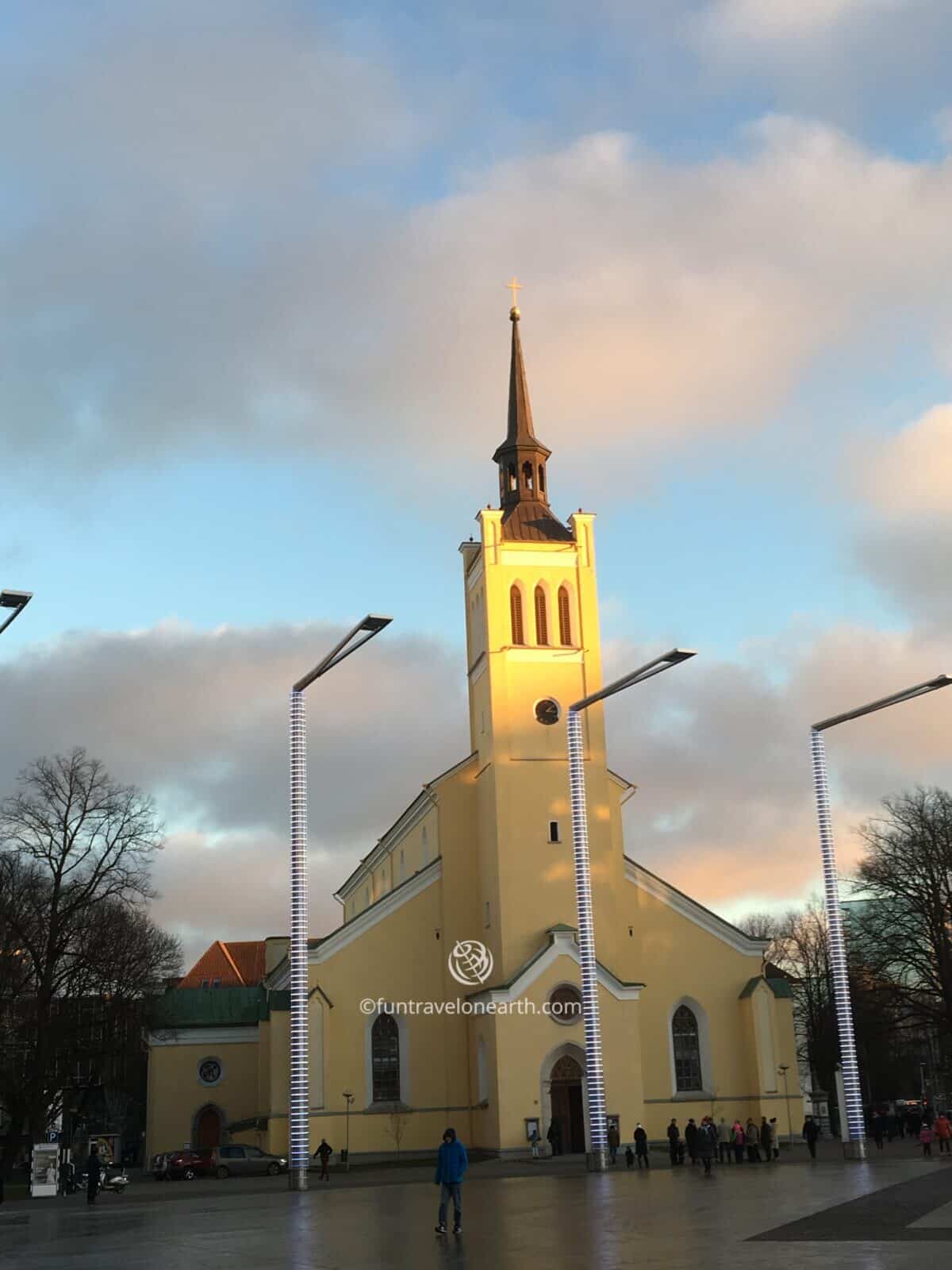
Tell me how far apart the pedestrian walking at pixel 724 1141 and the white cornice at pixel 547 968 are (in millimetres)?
5376

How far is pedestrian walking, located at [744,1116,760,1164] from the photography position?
42.1 meters

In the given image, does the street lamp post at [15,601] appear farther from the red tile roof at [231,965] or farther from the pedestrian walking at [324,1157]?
the red tile roof at [231,965]

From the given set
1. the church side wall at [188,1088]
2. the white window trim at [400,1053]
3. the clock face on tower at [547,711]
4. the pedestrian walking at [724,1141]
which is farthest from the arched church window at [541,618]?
the church side wall at [188,1088]

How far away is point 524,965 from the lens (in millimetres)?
47125

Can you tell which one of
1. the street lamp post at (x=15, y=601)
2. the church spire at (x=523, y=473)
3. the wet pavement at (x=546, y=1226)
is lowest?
the wet pavement at (x=546, y=1226)

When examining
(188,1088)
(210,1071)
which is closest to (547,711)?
(210,1071)

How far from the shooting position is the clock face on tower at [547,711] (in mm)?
51094

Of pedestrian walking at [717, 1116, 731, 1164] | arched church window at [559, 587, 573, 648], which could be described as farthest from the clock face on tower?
pedestrian walking at [717, 1116, 731, 1164]

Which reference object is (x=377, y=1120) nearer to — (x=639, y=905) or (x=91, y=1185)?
(x=639, y=905)

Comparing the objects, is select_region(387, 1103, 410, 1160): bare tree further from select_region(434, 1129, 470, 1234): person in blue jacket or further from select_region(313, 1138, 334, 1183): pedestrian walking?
select_region(434, 1129, 470, 1234): person in blue jacket

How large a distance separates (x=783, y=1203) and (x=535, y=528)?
111 feet

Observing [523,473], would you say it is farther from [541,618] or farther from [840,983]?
[840,983]

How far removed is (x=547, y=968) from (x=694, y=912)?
755cm

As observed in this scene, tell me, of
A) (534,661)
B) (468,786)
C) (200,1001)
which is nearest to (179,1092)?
(200,1001)
